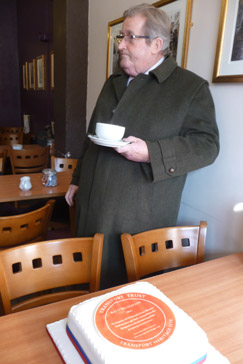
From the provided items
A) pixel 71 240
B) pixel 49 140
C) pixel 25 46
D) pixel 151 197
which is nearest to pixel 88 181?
pixel 151 197

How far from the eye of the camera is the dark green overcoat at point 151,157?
1.15m

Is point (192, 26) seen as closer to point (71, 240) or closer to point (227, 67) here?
point (227, 67)

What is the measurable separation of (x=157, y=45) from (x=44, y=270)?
989mm

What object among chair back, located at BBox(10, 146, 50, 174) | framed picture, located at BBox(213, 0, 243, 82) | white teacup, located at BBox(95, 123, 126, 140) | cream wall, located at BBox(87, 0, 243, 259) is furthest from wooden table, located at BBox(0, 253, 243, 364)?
chair back, located at BBox(10, 146, 50, 174)

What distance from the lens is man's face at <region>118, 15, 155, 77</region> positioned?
122cm

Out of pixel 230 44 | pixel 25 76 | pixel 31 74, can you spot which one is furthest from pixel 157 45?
pixel 25 76

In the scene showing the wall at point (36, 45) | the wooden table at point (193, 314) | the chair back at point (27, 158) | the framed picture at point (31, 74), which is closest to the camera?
the wooden table at point (193, 314)

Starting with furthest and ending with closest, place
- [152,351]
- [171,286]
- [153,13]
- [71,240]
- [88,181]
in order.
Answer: [88,181], [153,13], [71,240], [171,286], [152,351]

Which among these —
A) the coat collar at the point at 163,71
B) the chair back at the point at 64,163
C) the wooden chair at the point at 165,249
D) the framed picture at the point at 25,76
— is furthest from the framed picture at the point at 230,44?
the framed picture at the point at 25,76

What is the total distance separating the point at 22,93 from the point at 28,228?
5018 millimetres

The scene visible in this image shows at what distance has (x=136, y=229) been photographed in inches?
51.3

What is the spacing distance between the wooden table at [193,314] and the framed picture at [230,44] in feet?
2.57

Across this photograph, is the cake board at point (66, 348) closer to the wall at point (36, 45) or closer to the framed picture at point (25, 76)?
the wall at point (36, 45)

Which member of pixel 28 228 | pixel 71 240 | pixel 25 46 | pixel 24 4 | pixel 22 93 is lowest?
pixel 28 228
